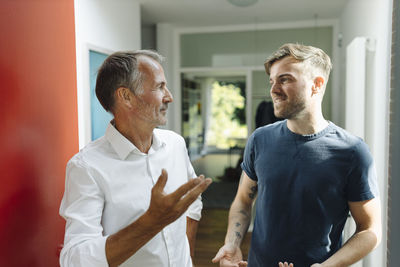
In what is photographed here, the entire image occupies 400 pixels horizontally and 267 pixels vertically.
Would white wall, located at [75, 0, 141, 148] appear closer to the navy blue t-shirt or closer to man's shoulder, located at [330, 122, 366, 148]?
the navy blue t-shirt

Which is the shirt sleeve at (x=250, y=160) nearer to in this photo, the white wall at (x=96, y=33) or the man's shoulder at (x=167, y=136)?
the man's shoulder at (x=167, y=136)

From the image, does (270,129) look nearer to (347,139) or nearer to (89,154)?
(347,139)

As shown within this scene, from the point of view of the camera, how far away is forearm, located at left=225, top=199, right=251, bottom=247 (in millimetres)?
1373

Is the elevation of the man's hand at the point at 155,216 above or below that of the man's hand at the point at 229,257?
above

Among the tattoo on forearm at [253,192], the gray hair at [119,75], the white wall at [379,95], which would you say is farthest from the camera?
the white wall at [379,95]

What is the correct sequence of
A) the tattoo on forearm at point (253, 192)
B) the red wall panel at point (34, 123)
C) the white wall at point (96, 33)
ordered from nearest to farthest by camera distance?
the red wall panel at point (34, 123) < the tattoo on forearm at point (253, 192) < the white wall at point (96, 33)

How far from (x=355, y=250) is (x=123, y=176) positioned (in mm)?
809

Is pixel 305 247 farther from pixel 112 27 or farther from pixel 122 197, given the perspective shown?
pixel 112 27

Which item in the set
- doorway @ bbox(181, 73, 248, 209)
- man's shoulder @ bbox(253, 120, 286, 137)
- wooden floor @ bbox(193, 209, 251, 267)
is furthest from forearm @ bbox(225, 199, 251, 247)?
doorway @ bbox(181, 73, 248, 209)

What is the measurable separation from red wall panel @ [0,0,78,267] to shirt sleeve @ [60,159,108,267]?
124mm

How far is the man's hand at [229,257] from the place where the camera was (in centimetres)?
126

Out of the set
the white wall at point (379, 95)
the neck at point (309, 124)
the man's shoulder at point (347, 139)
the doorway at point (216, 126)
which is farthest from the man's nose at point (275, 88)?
the doorway at point (216, 126)

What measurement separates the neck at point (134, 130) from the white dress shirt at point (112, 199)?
0.04 m

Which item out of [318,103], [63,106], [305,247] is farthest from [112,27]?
[305,247]
